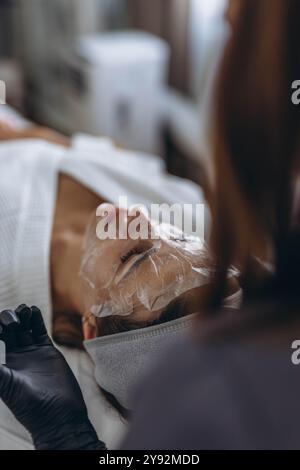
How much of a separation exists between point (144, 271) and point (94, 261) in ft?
0.34

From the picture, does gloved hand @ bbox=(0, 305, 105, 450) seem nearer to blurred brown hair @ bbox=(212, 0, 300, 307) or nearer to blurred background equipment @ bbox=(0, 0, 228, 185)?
blurred brown hair @ bbox=(212, 0, 300, 307)

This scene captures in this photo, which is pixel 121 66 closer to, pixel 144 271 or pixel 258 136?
pixel 144 271

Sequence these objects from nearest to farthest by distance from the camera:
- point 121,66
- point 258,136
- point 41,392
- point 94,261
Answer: point 258,136 < point 41,392 < point 94,261 < point 121,66

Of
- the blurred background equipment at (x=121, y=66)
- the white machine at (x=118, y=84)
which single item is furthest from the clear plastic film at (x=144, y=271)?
the white machine at (x=118, y=84)

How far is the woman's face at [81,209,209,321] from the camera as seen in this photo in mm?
793

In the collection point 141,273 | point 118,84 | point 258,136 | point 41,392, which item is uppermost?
point 258,136

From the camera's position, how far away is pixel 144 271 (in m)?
0.82

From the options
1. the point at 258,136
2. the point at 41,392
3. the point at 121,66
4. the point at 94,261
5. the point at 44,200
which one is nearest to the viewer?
the point at 258,136

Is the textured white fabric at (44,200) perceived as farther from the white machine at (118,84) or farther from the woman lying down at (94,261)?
the white machine at (118,84)

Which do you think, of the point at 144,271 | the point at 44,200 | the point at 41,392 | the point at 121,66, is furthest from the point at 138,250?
the point at 121,66

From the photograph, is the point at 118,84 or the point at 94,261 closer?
the point at 94,261

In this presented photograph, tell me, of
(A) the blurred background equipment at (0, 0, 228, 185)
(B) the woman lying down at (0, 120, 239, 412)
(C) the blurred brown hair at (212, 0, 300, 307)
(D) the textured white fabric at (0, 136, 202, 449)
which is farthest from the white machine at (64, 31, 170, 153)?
(C) the blurred brown hair at (212, 0, 300, 307)

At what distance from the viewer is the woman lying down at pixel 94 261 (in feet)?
2.61

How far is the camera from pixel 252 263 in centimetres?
57
